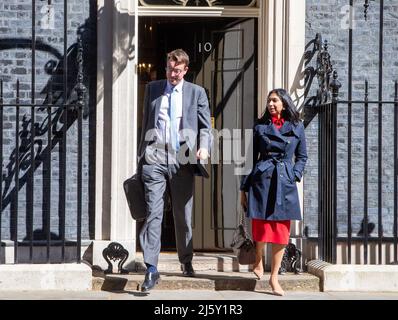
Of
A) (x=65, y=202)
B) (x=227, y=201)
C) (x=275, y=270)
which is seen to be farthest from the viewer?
(x=227, y=201)

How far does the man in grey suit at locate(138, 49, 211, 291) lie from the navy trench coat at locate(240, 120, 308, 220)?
0.46 meters

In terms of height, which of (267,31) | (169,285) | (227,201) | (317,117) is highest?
(267,31)

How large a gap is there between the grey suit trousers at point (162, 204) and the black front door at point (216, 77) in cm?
133

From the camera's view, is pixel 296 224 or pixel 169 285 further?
pixel 296 224

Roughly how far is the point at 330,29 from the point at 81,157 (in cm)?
260

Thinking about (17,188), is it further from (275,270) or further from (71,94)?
(275,270)

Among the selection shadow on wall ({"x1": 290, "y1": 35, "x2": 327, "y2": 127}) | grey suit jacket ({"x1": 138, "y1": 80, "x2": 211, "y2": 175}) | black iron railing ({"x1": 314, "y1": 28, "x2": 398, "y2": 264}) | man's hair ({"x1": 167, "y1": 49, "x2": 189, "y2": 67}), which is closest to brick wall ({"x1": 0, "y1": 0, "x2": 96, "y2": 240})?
grey suit jacket ({"x1": 138, "y1": 80, "x2": 211, "y2": 175})

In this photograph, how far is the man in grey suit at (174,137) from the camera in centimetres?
850

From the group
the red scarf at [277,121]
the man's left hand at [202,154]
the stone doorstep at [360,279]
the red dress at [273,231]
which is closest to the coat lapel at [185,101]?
the man's left hand at [202,154]

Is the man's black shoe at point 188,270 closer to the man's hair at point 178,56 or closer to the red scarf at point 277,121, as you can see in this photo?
the red scarf at point 277,121

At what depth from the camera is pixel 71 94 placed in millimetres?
9516

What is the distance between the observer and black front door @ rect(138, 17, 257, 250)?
1012 cm

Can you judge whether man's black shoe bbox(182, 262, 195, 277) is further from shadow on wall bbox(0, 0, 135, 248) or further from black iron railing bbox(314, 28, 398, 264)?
black iron railing bbox(314, 28, 398, 264)

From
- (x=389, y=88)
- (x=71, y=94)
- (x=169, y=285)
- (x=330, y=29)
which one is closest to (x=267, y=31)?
(x=330, y=29)
